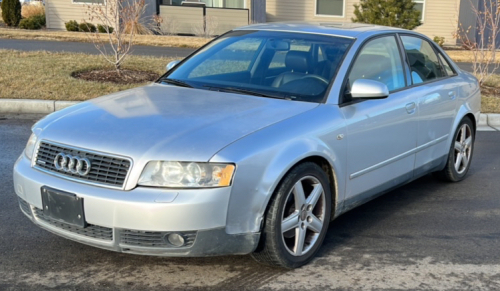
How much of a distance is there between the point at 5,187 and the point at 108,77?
5.77 m

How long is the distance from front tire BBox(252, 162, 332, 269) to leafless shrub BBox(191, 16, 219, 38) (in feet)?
68.5

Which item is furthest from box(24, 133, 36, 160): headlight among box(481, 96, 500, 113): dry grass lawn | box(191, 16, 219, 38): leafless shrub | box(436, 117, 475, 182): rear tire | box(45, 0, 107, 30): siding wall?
box(45, 0, 107, 30): siding wall

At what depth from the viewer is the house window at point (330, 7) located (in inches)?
1001

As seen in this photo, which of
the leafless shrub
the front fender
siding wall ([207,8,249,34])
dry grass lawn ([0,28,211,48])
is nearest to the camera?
the front fender

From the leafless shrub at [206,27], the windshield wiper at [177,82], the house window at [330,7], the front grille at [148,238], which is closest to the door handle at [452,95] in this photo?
the windshield wiper at [177,82]

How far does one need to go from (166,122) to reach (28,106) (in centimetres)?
607

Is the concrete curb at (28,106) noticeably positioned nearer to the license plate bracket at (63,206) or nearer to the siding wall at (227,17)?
the license plate bracket at (63,206)

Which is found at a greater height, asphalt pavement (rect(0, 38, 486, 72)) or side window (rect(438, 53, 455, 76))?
side window (rect(438, 53, 455, 76))

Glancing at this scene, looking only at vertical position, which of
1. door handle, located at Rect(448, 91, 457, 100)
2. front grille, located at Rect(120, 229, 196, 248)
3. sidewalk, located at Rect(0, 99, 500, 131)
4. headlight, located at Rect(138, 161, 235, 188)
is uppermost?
door handle, located at Rect(448, 91, 457, 100)

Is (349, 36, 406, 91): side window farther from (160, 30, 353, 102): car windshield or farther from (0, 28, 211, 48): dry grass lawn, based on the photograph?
(0, 28, 211, 48): dry grass lawn

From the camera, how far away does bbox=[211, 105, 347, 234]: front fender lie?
3.49 metres

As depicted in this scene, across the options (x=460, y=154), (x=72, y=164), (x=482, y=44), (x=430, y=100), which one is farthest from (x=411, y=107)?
(x=482, y=44)

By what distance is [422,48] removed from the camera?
573cm

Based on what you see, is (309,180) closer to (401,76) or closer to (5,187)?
(401,76)
